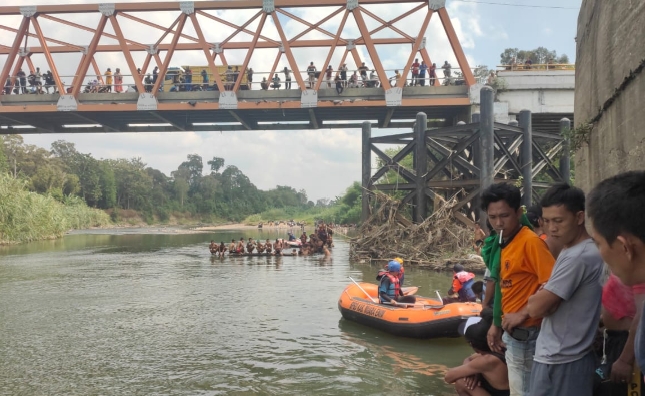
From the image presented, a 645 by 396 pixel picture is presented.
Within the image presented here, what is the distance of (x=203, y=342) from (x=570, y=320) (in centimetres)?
758

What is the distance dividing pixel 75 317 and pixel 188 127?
1957cm

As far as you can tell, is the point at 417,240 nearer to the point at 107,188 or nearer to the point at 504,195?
the point at 504,195

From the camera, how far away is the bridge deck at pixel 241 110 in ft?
83.8

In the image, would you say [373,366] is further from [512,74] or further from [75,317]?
[512,74]

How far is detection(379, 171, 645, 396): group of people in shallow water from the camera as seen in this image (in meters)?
2.15

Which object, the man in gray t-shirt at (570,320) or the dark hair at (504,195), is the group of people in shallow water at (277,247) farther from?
the man in gray t-shirt at (570,320)

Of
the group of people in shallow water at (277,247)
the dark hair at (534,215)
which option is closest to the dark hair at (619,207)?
the dark hair at (534,215)

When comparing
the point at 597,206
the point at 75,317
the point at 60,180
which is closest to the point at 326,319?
the point at 75,317

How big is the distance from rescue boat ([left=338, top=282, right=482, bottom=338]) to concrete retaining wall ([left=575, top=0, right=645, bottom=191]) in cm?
312

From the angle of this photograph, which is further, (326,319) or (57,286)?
(57,286)

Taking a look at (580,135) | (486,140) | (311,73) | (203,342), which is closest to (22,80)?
(311,73)

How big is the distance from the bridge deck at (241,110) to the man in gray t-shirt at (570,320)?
22.7 metres

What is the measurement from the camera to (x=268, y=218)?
100062mm

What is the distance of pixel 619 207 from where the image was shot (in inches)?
84.2
